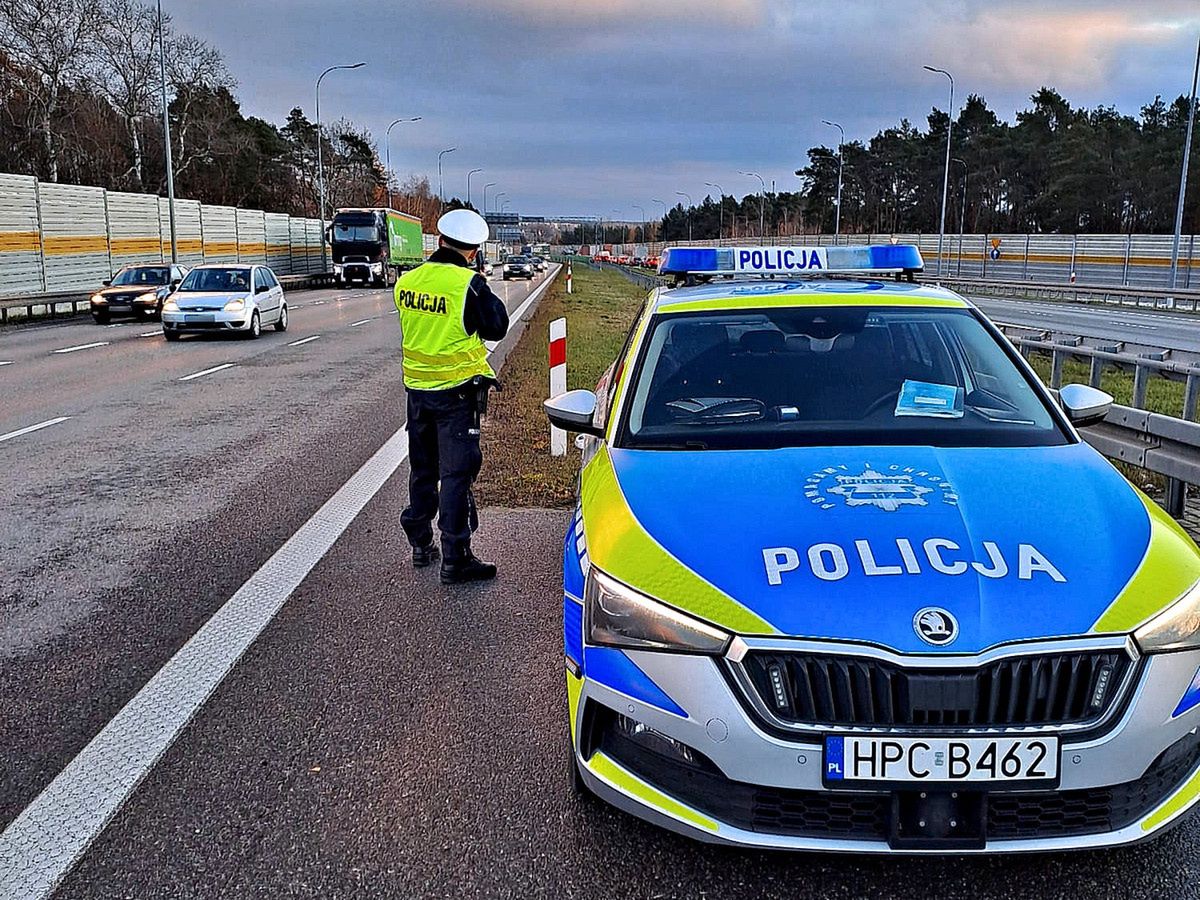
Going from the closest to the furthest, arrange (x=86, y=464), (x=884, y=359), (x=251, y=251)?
(x=884, y=359) → (x=86, y=464) → (x=251, y=251)

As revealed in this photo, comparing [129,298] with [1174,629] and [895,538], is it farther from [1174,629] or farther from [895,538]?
[1174,629]

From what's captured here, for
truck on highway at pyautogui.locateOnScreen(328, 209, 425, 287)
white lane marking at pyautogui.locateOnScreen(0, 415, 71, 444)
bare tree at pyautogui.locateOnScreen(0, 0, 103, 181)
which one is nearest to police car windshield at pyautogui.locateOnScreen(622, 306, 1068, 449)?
white lane marking at pyautogui.locateOnScreen(0, 415, 71, 444)

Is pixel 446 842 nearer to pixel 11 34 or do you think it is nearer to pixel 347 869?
pixel 347 869

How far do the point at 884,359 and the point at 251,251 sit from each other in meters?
51.9

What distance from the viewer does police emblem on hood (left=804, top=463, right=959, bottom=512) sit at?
3.15 meters

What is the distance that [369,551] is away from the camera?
20.6 ft

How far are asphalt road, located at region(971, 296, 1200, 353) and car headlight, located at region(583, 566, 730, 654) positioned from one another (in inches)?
685

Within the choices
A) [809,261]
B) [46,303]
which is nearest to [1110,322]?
[809,261]

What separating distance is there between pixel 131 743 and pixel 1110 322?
28.5 meters

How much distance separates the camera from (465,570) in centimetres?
575

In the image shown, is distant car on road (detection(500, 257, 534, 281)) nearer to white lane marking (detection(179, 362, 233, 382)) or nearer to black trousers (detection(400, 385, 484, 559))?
white lane marking (detection(179, 362, 233, 382))

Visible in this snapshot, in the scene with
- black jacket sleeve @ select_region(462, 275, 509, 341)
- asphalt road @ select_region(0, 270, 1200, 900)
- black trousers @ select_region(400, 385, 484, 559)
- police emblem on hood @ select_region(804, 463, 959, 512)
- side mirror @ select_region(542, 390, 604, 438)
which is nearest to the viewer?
asphalt road @ select_region(0, 270, 1200, 900)

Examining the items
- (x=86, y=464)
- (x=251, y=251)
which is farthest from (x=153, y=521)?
(x=251, y=251)

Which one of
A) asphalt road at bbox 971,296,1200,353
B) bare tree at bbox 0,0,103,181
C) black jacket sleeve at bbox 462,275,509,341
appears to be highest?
bare tree at bbox 0,0,103,181
